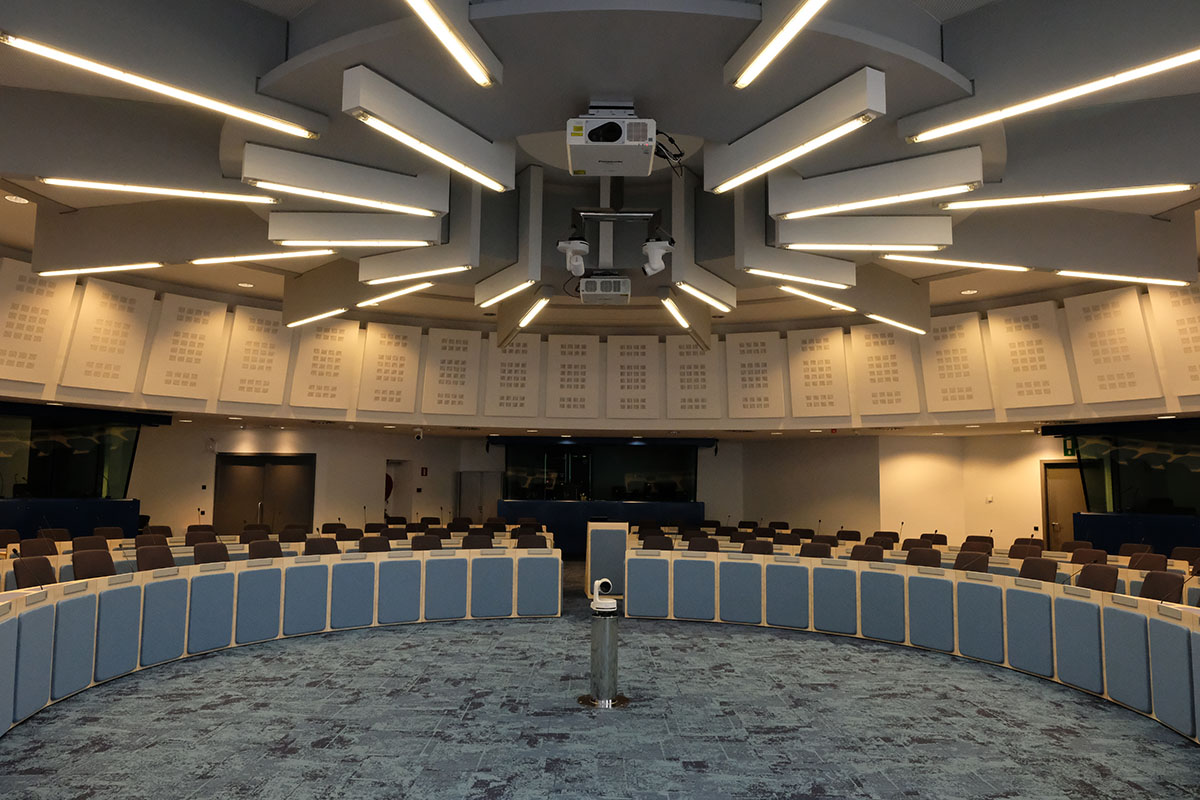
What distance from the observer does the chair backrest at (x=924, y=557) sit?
10.2 meters

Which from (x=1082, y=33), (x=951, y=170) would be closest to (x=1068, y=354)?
(x=951, y=170)

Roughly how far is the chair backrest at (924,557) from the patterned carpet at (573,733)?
73.5 inches

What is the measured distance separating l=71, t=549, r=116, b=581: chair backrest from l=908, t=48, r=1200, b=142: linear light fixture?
9.06 meters

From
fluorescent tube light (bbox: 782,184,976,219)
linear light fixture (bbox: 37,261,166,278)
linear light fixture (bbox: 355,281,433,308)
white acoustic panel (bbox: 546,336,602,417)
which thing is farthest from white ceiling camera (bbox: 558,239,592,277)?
white acoustic panel (bbox: 546,336,602,417)

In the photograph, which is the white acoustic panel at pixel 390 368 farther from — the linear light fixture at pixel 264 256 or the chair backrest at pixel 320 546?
the linear light fixture at pixel 264 256

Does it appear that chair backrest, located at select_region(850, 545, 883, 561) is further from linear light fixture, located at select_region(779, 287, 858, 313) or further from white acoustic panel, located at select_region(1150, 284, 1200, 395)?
white acoustic panel, located at select_region(1150, 284, 1200, 395)

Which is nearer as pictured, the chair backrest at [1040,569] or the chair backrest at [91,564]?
the chair backrest at [91,564]

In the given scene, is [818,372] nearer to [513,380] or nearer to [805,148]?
[513,380]

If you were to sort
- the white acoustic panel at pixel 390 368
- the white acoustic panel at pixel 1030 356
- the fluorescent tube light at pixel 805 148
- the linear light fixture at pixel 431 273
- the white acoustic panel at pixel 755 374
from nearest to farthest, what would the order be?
the fluorescent tube light at pixel 805 148 < the linear light fixture at pixel 431 273 < the white acoustic panel at pixel 1030 356 < the white acoustic panel at pixel 390 368 < the white acoustic panel at pixel 755 374

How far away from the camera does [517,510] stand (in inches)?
711

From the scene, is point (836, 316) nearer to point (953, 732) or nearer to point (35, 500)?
point (953, 732)

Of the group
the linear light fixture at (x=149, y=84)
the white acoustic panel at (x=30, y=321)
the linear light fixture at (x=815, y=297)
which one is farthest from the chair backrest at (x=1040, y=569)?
the white acoustic panel at (x=30, y=321)

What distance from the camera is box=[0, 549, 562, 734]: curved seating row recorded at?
588cm

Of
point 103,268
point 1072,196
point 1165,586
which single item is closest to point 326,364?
point 103,268
